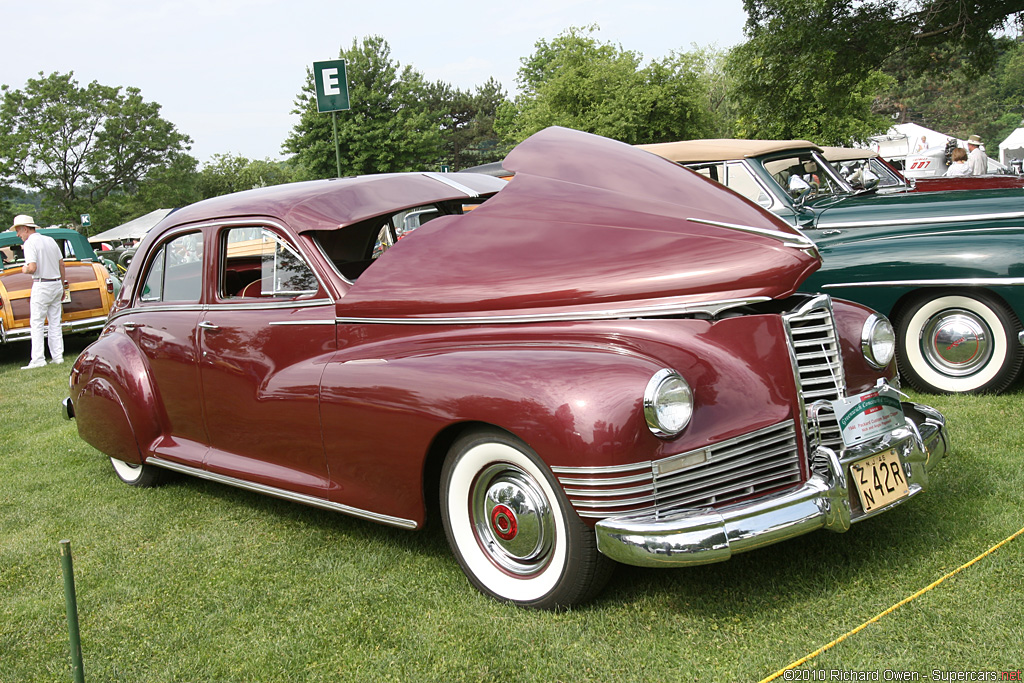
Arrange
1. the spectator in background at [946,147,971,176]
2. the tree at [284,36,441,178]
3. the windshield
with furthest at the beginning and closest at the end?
1. the tree at [284,36,441,178]
2. the spectator in background at [946,147,971,176]
3. the windshield

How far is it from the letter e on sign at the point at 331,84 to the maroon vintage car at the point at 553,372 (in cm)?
563

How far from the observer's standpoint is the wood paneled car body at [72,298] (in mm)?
9703

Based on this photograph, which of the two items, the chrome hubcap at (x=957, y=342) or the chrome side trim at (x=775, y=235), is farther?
the chrome hubcap at (x=957, y=342)

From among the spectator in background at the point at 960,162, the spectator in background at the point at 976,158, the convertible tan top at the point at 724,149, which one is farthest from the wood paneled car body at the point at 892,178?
the spectator in background at the point at 976,158

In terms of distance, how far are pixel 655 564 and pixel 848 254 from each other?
158 inches

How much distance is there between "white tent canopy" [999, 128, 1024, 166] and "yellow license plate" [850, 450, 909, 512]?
3992 centimetres

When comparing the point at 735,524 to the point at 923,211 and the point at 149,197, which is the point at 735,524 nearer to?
the point at 923,211

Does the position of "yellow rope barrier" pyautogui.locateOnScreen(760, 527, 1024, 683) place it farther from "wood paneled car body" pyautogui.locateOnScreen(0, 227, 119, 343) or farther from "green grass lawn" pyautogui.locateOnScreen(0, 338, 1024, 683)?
"wood paneled car body" pyautogui.locateOnScreen(0, 227, 119, 343)

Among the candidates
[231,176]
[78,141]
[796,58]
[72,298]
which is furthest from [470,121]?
[72,298]

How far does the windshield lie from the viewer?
6.66 m

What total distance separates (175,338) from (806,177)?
215 inches

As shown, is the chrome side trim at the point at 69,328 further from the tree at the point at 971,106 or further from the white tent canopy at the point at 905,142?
the tree at the point at 971,106

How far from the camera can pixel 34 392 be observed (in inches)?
313

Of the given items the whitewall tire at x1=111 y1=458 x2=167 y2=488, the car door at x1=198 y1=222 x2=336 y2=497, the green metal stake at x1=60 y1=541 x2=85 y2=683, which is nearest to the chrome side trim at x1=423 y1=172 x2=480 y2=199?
the car door at x1=198 y1=222 x2=336 y2=497
